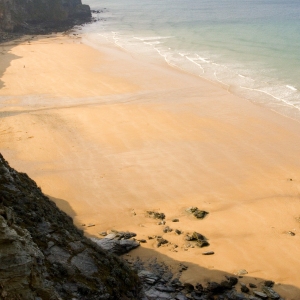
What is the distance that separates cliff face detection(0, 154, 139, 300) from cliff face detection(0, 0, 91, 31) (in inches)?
1709

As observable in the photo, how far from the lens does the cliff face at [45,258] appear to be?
227 inches

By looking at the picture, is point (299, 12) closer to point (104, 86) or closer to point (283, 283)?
point (104, 86)

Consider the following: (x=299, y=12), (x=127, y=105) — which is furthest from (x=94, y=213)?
(x=299, y=12)

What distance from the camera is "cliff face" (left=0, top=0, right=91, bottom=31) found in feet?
161

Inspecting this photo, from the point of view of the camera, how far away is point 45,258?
7117mm

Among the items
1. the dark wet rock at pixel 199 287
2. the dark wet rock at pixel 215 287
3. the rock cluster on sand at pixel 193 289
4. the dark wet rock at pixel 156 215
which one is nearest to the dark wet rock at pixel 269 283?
the rock cluster on sand at pixel 193 289

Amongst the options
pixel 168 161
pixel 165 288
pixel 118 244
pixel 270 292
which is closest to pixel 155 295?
pixel 165 288

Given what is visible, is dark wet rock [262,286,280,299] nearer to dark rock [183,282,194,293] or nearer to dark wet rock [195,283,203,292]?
dark wet rock [195,283,203,292]

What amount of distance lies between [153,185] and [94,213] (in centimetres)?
259

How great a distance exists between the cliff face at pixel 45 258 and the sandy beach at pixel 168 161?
229 centimetres

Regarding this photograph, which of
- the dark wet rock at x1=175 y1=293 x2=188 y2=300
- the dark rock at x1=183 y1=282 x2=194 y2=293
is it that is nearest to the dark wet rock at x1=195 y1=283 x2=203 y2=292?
the dark rock at x1=183 y1=282 x2=194 y2=293

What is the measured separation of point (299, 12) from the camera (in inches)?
2682

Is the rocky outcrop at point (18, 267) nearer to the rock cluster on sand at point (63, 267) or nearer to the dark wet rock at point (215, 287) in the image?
the rock cluster on sand at point (63, 267)

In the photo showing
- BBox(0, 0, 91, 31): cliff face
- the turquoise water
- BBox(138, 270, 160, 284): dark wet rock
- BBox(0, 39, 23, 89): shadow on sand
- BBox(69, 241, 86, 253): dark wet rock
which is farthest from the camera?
BBox(0, 0, 91, 31): cliff face
